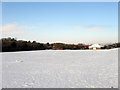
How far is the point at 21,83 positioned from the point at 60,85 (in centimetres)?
115

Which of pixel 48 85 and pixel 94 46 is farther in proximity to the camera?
pixel 94 46

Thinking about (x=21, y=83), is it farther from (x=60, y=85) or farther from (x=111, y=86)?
(x=111, y=86)

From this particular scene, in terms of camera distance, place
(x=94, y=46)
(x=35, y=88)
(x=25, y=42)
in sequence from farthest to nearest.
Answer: (x=94, y=46)
(x=25, y=42)
(x=35, y=88)

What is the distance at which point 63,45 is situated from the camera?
2962 centimetres

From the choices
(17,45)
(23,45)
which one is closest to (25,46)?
(23,45)

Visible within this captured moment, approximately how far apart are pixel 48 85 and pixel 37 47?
25990mm

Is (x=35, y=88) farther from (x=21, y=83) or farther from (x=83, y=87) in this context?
(x=83, y=87)

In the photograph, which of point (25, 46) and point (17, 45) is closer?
point (17, 45)

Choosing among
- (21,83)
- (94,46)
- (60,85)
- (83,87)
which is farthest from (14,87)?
(94,46)

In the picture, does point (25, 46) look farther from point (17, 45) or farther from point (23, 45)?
point (17, 45)

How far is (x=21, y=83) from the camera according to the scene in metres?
3.64

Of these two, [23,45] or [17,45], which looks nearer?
[17,45]

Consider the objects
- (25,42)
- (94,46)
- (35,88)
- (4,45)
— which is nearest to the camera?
(35,88)

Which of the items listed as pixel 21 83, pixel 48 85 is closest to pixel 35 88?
pixel 48 85
